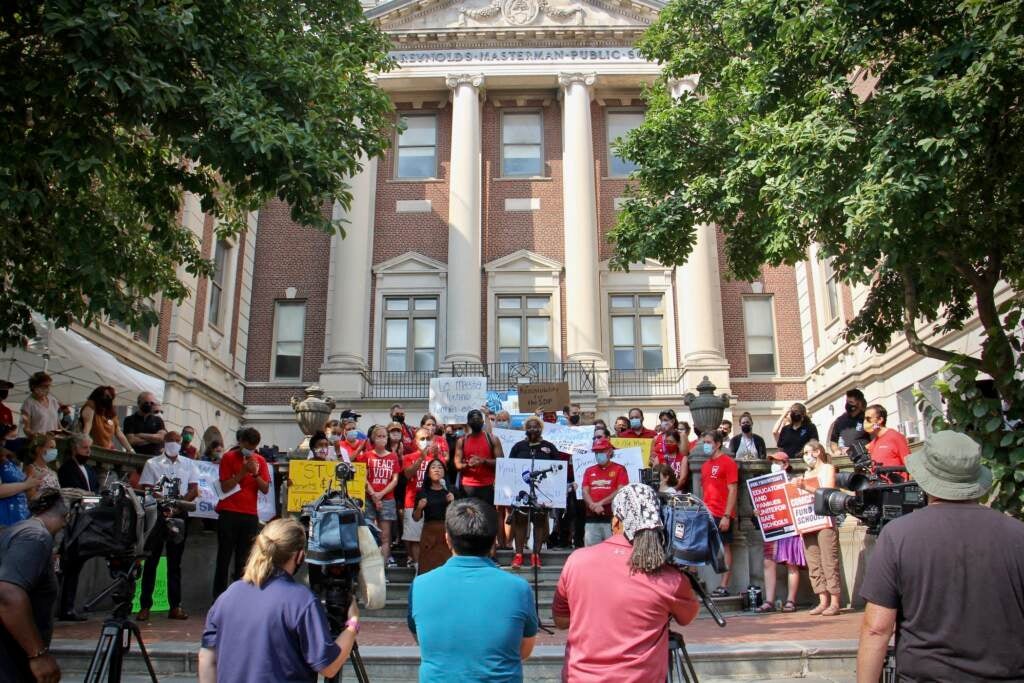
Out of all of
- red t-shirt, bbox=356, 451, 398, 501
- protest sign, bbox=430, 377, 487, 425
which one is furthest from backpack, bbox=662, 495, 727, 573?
protest sign, bbox=430, 377, 487, 425

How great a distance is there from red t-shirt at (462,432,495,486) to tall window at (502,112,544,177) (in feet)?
60.6

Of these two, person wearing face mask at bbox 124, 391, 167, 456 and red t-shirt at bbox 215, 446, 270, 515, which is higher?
person wearing face mask at bbox 124, 391, 167, 456

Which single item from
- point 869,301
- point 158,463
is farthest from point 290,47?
point 869,301

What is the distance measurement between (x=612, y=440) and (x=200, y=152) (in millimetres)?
7438

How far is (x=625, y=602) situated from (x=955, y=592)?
4.37 ft

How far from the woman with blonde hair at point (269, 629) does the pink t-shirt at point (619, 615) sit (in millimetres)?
1076

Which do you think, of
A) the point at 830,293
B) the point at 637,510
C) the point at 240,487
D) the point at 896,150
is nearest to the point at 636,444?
the point at 240,487

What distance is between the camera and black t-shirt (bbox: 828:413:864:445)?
510 inches

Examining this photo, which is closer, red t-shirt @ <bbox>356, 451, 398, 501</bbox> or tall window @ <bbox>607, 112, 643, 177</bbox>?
red t-shirt @ <bbox>356, 451, 398, 501</bbox>

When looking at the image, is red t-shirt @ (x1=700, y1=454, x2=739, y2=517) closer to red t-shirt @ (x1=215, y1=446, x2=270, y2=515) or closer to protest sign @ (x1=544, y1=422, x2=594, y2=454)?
protest sign @ (x1=544, y1=422, x2=594, y2=454)

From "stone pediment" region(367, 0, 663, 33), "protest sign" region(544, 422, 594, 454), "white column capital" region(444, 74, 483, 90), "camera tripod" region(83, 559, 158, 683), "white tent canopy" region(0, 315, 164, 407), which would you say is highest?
"stone pediment" region(367, 0, 663, 33)

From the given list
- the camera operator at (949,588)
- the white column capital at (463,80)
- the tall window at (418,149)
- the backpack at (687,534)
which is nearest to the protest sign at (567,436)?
the backpack at (687,534)

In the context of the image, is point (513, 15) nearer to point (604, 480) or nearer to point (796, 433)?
point (796, 433)

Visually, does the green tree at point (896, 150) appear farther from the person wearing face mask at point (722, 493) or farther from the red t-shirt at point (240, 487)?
the red t-shirt at point (240, 487)
